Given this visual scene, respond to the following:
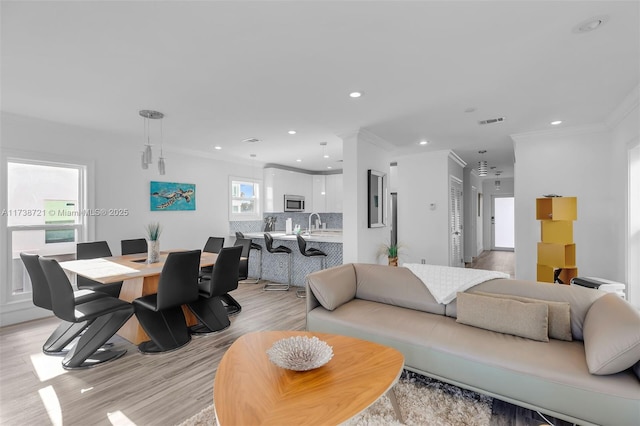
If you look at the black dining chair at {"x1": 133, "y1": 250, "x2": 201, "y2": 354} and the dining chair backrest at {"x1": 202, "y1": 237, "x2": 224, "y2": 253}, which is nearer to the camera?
the black dining chair at {"x1": 133, "y1": 250, "x2": 201, "y2": 354}

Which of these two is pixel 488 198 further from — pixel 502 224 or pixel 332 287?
pixel 332 287

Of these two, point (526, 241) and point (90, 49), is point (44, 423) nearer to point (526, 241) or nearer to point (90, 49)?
point (90, 49)

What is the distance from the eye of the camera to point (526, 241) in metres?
4.77

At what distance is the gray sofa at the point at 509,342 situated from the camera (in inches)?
62.2

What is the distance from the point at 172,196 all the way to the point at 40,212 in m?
1.81

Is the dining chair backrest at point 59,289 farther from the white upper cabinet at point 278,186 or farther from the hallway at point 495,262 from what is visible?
the hallway at point 495,262

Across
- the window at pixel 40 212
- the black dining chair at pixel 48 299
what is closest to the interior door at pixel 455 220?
the black dining chair at pixel 48 299

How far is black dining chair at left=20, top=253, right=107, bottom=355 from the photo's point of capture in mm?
2729

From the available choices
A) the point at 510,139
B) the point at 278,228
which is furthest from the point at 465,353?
the point at 278,228

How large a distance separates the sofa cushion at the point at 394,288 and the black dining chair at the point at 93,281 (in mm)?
2899

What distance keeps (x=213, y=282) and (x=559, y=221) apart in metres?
4.52

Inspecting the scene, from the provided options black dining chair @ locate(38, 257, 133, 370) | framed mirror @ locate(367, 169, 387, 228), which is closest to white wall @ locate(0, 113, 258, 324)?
black dining chair @ locate(38, 257, 133, 370)

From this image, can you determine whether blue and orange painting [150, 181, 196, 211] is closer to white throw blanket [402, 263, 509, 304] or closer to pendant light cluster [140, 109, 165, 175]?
pendant light cluster [140, 109, 165, 175]

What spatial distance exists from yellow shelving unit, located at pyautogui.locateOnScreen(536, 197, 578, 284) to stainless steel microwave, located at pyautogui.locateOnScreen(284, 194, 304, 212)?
16.7 ft
